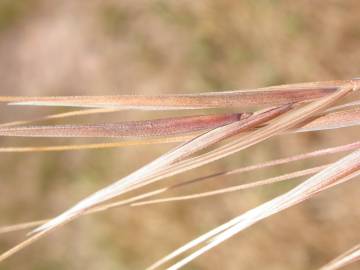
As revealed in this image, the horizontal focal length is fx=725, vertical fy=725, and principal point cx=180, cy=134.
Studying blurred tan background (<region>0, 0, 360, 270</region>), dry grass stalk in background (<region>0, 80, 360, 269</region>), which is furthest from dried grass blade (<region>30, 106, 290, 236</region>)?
blurred tan background (<region>0, 0, 360, 270</region>)

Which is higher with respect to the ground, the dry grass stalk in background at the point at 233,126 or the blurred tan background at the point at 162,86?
the blurred tan background at the point at 162,86

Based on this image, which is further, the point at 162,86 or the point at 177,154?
the point at 162,86

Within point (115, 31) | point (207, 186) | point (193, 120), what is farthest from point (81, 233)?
point (193, 120)

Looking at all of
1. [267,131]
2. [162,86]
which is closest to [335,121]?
[267,131]

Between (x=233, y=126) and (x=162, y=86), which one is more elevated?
(x=162, y=86)

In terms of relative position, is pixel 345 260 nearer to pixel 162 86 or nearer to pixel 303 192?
pixel 303 192

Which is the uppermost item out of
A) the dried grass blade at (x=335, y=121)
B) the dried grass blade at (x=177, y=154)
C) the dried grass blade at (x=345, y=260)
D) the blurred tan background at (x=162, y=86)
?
the blurred tan background at (x=162, y=86)

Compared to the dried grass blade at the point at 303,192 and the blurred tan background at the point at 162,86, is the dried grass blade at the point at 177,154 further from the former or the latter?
the blurred tan background at the point at 162,86

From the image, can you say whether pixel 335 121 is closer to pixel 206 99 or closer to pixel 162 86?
pixel 206 99

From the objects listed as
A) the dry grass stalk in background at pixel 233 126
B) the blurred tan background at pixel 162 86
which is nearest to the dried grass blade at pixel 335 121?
the dry grass stalk in background at pixel 233 126
